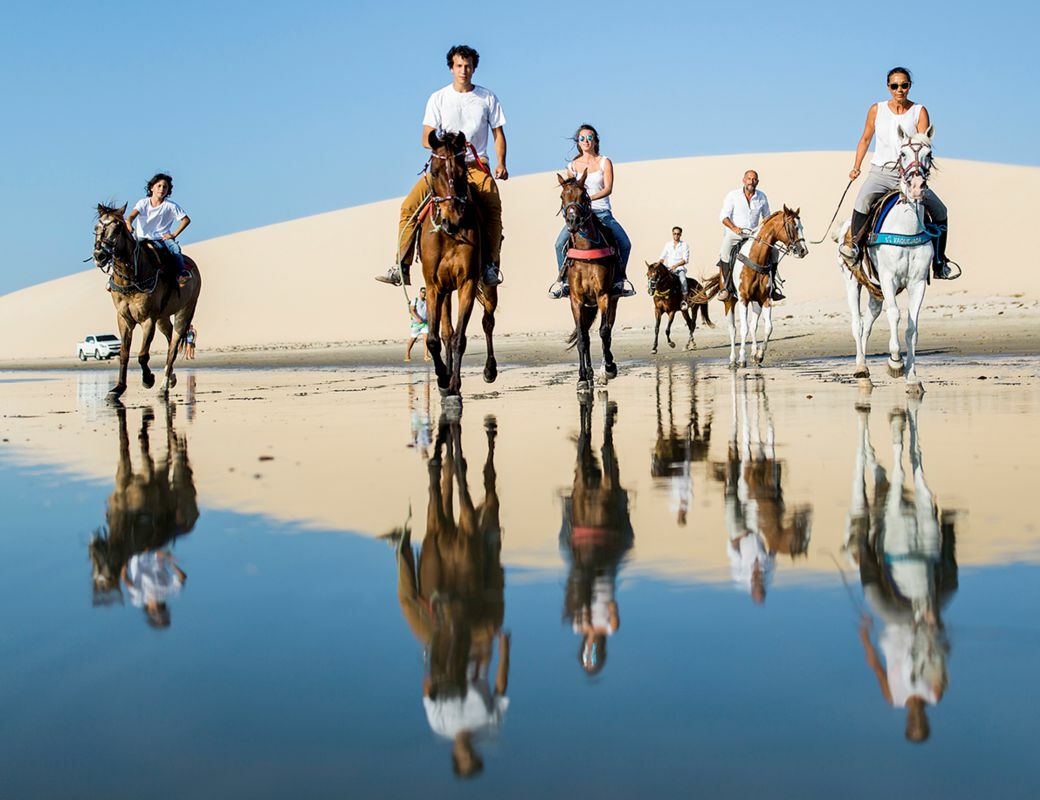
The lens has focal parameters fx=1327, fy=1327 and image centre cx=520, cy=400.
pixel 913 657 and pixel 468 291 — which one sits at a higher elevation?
pixel 468 291

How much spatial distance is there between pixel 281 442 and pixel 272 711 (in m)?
6.35

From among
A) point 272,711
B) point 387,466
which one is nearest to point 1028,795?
point 272,711

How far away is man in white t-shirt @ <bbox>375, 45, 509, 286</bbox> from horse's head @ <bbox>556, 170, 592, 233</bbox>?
1958mm

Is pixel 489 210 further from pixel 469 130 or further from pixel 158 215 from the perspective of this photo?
pixel 158 215

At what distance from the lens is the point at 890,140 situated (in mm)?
12945

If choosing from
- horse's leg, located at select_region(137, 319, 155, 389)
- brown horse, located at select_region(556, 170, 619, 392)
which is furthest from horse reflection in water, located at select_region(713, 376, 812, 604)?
horse's leg, located at select_region(137, 319, 155, 389)

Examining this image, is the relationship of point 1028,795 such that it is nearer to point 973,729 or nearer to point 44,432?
point 973,729

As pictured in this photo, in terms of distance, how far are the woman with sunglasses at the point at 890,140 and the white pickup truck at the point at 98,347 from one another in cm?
4678

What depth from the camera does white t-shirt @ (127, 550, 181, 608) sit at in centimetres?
391

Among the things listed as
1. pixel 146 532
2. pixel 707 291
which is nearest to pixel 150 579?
pixel 146 532

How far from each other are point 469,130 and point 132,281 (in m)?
5.71

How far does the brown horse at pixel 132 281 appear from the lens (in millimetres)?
15555

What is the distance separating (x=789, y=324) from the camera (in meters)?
41.2

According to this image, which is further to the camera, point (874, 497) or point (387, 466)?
point (387, 466)
